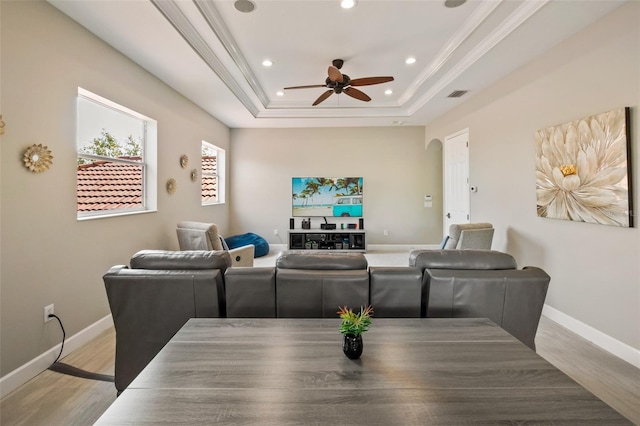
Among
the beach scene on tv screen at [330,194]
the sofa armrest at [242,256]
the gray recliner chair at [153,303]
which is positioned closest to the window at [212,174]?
the beach scene on tv screen at [330,194]

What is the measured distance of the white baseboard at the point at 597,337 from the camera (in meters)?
2.28

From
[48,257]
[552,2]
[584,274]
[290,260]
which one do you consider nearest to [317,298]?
A: [290,260]

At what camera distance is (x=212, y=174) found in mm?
5996

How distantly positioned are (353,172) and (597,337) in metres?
4.77

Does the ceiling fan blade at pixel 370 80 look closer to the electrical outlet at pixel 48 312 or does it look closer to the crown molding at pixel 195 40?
the crown molding at pixel 195 40

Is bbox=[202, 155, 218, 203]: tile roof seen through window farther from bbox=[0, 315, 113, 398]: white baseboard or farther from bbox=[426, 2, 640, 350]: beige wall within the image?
bbox=[426, 2, 640, 350]: beige wall

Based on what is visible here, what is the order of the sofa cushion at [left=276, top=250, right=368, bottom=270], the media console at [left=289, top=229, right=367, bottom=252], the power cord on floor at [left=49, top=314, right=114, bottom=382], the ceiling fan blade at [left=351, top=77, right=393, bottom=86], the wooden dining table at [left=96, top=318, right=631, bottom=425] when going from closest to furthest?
the wooden dining table at [left=96, top=318, right=631, bottom=425] < the sofa cushion at [left=276, top=250, right=368, bottom=270] < the power cord on floor at [left=49, top=314, right=114, bottom=382] < the ceiling fan blade at [left=351, top=77, right=393, bottom=86] < the media console at [left=289, top=229, right=367, bottom=252]

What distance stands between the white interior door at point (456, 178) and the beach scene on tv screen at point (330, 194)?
1.78 m

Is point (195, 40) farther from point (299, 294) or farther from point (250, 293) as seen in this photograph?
point (299, 294)

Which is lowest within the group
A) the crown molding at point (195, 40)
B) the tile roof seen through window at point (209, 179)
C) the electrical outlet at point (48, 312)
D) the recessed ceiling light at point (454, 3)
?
the electrical outlet at point (48, 312)

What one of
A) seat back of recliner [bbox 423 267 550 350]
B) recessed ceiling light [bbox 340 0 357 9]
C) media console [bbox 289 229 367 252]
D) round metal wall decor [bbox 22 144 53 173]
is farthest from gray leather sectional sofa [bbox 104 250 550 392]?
media console [bbox 289 229 367 252]

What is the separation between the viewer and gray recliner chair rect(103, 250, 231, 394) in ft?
5.87

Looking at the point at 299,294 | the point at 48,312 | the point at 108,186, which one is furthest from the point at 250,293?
the point at 108,186

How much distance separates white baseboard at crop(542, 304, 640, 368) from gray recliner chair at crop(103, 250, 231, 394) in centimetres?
298
